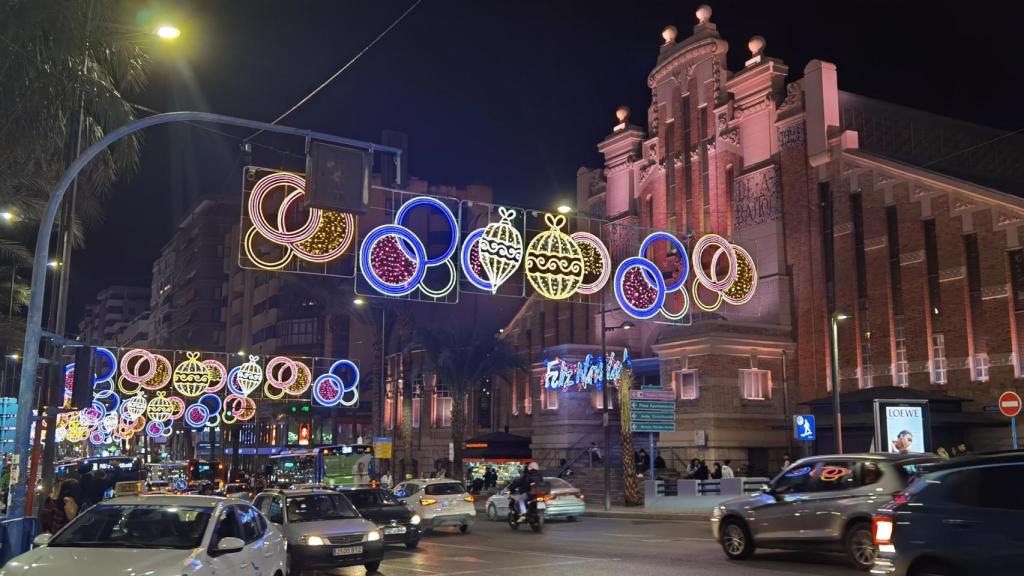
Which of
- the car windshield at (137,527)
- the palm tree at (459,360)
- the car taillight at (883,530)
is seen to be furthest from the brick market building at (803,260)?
the car windshield at (137,527)

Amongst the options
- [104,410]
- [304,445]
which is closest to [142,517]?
[304,445]

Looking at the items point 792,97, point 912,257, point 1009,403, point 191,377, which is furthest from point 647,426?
point 191,377

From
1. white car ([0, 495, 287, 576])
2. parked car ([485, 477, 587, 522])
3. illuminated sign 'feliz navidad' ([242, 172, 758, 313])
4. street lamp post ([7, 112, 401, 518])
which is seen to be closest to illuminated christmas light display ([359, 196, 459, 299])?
illuminated sign 'feliz navidad' ([242, 172, 758, 313])

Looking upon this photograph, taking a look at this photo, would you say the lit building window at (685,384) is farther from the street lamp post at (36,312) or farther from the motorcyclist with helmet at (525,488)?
the street lamp post at (36,312)

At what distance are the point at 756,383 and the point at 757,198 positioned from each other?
9552 mm

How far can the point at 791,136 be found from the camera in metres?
45.0

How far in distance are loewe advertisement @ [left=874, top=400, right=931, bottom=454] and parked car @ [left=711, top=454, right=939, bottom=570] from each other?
950 cm

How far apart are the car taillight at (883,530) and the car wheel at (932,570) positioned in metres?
0.37

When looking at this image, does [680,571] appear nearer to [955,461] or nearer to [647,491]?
[955,461]

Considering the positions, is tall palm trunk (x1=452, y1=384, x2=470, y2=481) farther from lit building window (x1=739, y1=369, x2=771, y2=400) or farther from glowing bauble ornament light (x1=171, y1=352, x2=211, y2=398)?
lit building window (x1=739, y1=369, x2=771, y2=400)

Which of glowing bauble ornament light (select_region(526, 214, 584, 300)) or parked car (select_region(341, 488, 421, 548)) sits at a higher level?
glowing bauble ornament light (select_region(526, 214, 584, 300))

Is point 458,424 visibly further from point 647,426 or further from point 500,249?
point 500,249

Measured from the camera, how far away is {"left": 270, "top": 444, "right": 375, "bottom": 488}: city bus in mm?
42028

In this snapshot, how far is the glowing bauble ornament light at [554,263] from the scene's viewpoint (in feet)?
93.9
